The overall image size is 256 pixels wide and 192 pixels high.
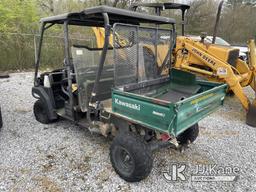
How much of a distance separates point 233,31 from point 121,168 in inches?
Result: 662

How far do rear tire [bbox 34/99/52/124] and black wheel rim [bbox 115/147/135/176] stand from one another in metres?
1.81

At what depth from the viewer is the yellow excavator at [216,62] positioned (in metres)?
4.71

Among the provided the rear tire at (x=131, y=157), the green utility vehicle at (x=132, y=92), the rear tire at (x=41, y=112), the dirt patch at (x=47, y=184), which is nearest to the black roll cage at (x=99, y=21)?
the green utility vehicle at (x=132, y=92)

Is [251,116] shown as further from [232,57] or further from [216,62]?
[232,57]

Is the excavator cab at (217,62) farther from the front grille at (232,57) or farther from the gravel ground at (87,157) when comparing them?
the gravel ground at (87,157)

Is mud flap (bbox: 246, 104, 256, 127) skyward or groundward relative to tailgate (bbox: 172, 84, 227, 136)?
groundward

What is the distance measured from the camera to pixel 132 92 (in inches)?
119

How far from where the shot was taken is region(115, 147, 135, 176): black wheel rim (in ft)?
8.87

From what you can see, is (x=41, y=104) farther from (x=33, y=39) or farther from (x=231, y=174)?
(x=33, y=39)

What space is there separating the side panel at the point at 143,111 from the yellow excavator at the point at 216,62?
8.87ft

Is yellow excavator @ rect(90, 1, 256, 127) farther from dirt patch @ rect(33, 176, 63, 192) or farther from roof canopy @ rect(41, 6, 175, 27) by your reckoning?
dirt patch @ rect(33, 176, 63, 192)

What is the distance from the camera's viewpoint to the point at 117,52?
2.77 meters

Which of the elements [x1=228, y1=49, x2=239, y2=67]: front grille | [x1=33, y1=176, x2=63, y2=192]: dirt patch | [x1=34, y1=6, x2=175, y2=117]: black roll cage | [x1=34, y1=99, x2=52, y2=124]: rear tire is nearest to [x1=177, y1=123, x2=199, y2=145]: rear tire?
[x1=34, y1=6, x2=175, y2=117]: black roll cage

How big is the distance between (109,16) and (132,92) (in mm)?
1040
